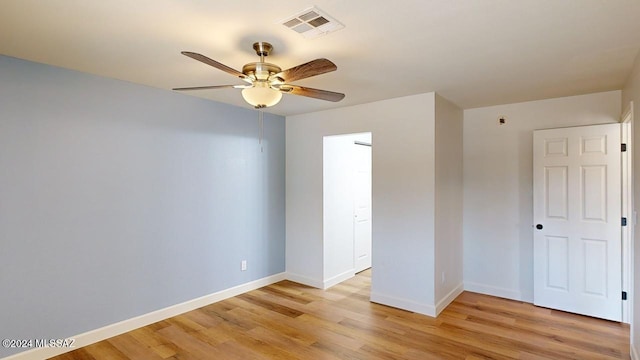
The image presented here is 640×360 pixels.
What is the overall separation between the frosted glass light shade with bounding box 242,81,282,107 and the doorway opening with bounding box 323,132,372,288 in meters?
2.19

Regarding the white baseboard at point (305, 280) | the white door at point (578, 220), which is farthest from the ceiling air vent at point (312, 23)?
the white baseboard at point (305, 280)

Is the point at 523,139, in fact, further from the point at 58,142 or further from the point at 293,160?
the point at 58,142

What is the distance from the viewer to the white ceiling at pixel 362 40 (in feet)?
6.10

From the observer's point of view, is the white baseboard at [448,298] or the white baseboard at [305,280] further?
the white baseboard at [305,280]

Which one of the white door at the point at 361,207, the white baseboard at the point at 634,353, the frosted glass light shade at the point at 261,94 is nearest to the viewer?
the frosted glass light shade at the point at 261,94

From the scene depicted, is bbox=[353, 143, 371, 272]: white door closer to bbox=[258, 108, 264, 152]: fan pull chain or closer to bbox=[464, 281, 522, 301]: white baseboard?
bbox=[258, 108, 264, 152]: fan pull chain

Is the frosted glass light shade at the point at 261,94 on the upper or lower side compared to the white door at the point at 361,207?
upper

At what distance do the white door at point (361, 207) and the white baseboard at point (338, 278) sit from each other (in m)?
0.18

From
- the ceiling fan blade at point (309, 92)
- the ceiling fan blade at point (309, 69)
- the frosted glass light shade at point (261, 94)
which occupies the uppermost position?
the ceiling fan blade at point (309, 69)

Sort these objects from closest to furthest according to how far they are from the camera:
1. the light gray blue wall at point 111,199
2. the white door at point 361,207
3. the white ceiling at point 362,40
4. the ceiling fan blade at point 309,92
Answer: the white ceiling at point 362,40
the ceiling fan blade at point 309,92
the light gray blue wall at point 111,199
the white door at point 361,207

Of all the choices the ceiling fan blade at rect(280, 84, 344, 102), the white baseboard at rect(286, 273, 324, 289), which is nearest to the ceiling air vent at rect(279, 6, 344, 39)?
the ceiling fan blade at rect(280, 84, 344, 102)

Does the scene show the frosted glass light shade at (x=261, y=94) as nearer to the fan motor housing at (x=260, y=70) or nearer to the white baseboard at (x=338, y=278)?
the fan motor housing at (x=260, y=70)

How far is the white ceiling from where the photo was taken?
1.86 meters

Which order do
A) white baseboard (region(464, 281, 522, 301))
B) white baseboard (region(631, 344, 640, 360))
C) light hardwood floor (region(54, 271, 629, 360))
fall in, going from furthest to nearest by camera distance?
white baseboard (region(464, 281, 522, 301)), light hardwood floor (region(54, 271, 629, 360)), white baseboard (region(631, 344, 640, 360))
